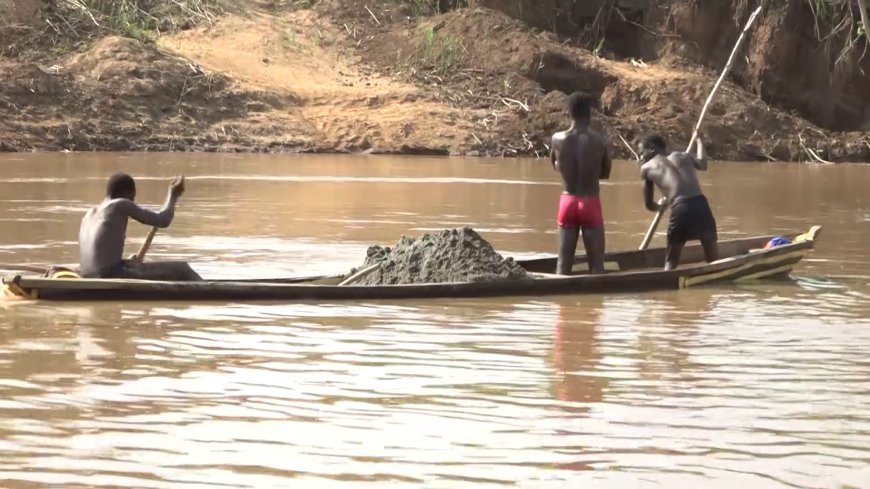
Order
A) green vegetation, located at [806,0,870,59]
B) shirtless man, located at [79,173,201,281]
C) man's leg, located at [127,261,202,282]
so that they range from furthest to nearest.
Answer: green vegetation, located at [806,0,870,59] → man's leg, located at [127,261,202,282] → shirtless man, located at [79,173,201,281]

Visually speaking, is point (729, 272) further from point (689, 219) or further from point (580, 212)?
point (580, 212)

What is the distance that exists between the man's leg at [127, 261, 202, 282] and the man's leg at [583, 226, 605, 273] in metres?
3.00

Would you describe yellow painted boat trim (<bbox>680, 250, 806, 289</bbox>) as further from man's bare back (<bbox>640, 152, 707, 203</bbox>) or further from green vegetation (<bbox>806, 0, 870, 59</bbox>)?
green vegetation (<bbox>806, 0, 870, 59</bbox>)

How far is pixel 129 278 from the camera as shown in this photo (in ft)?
30.7

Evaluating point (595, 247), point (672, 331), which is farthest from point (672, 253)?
point (672, 331)

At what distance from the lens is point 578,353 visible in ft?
25.9

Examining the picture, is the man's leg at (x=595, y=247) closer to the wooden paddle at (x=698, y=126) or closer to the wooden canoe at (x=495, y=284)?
the wooden canoe at (x=495, y=284)

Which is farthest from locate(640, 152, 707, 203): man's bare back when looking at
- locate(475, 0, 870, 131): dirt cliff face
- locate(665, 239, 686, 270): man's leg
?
locate(475, 0, 870, 131): dirt cliff face

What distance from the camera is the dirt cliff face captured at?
1174 inches

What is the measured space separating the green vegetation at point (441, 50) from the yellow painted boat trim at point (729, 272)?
1774cm

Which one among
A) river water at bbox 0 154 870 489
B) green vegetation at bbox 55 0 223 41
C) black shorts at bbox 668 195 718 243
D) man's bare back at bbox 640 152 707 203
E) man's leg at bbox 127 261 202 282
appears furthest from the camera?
green vegetation at bbox 55 0 223 41

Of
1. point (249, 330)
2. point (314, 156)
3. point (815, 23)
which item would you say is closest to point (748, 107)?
point (815, 23)

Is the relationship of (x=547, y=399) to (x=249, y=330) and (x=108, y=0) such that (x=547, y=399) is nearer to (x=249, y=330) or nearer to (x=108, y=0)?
(x=249, y=330)

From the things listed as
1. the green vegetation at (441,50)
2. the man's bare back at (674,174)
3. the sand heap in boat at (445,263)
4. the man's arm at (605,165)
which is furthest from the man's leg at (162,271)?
the green vegetation at (441,50)
